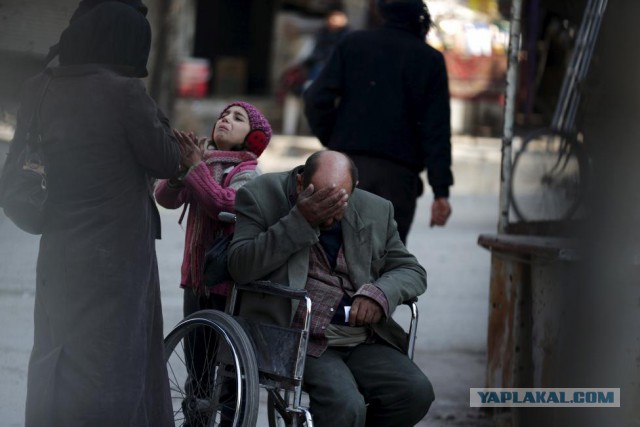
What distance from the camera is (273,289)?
12.2 feet

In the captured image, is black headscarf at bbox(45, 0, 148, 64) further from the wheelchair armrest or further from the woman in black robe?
the wheelchair armrest

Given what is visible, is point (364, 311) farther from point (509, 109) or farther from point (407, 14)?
point (407, 14)

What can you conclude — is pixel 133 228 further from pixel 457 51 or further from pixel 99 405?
pixel 457 51

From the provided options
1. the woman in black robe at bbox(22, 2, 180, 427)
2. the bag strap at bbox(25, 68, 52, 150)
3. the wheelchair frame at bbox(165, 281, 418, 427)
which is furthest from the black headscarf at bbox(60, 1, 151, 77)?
the wheelchair frame at bbox(165, 281, 418, 427)

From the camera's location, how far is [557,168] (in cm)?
766

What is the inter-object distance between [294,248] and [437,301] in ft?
14.5

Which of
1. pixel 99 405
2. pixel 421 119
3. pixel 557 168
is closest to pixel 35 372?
pixel 99 405

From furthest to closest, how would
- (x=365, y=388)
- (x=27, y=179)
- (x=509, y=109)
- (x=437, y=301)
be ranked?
(x=437, y=301), (x=509, y=109), (x=365, y=388), (x=27, y=179)

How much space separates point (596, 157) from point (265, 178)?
2.75 meters

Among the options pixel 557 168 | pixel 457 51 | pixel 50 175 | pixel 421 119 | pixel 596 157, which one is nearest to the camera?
pixel 50 175

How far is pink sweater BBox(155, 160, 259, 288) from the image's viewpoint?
4.04m

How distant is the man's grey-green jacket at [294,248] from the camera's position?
3.71m

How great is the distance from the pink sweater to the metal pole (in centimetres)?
142

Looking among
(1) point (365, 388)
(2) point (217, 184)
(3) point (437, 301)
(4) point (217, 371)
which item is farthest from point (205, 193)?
(3) point (437, 301)
